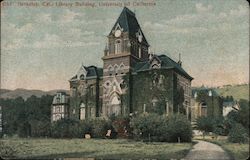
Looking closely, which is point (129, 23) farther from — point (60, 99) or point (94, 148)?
point (94, 148)

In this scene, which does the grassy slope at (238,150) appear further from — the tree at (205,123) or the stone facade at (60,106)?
the stone facade at (60,106)

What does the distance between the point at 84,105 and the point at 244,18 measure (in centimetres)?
324

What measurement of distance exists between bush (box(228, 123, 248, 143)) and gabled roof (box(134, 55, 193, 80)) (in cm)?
115

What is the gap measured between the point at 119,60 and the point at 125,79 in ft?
1.19

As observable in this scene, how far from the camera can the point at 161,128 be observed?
10734mm

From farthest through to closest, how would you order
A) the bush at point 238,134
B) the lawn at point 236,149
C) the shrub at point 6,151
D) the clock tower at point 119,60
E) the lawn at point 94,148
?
the clock tower at point 119,60, the shrub at point 6,151, the lawn at point 94,148, the bush at point 238,134, the lawn at point 236,149

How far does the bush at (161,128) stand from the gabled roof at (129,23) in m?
1.37

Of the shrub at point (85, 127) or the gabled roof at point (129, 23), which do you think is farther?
the shrub at point (85, 127)

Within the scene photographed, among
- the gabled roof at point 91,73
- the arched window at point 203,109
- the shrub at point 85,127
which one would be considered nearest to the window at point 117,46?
the gabled roof at point 91,73

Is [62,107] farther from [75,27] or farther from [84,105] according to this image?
[75,27]

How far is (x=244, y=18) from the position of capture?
10.4 meters

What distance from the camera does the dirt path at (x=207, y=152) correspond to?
10.3 m

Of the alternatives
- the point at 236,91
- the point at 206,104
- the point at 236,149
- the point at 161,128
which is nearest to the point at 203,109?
the point at 206,104

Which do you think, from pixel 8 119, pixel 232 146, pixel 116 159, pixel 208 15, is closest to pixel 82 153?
pixel 116 159
